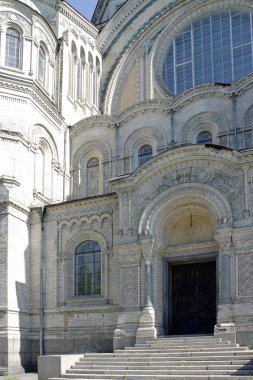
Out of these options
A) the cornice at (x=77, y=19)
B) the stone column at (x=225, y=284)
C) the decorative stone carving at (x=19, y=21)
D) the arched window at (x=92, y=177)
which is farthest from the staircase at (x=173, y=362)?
the cornice at (x=77, y=19)

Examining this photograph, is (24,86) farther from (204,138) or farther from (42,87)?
(204,138)

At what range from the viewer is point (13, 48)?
27844 mm

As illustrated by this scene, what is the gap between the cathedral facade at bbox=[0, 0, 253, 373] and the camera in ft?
72.8

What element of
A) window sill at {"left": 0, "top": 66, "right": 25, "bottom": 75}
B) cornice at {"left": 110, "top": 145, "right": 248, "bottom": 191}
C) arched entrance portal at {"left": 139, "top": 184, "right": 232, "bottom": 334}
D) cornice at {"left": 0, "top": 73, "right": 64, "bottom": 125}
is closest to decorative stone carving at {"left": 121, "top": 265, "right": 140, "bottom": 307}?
arched entrance portal at {"left": 139, "top": 184, "right": 232, "bottom": 334}

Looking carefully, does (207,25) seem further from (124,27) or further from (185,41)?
(124,27)

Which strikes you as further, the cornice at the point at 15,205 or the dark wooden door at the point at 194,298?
the cornice at the point at 15,205

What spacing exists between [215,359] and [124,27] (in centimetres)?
2058

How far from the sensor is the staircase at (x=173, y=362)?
17766 mm

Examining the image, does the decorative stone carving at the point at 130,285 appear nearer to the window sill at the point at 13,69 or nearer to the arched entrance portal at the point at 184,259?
the arched entrance portal at the point at 184,259

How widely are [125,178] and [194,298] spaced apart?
5.29m

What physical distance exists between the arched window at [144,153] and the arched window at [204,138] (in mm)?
2369

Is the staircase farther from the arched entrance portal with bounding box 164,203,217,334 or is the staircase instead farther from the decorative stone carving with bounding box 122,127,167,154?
the decorative stone carving with bounding box 122,127,167,154

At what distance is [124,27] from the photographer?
3344cm

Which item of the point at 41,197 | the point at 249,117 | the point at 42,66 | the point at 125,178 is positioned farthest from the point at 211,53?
the point at 41,197
